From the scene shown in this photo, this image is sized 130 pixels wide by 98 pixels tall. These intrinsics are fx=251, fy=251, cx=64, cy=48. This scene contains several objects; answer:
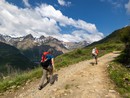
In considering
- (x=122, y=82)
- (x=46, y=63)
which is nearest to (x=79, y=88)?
(x=46, y=63)

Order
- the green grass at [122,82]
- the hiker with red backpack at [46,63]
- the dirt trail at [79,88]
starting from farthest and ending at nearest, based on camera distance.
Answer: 1. the hiker with red backpack at [46,63]
2. the green grass at [122,82]
3. the dirt trail at [79,88]

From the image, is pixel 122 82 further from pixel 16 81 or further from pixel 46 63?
pixel 16 81

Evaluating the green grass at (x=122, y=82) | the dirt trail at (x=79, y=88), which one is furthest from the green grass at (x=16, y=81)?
the green grass at (x=122, y=82)

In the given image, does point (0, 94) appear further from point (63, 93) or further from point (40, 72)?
point (63, 93)

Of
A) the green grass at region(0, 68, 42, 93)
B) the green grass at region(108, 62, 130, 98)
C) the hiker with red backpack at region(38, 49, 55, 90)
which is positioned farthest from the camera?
the green grass at region(0, 68, 42, 93)

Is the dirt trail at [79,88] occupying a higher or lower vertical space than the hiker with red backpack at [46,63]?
lower

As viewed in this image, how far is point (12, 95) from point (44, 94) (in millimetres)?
4446

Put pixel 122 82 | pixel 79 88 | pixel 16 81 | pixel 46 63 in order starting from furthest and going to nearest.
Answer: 1. pixel 16 81
2. pixel 46 63
3. pixel 122 82
4. pixel 79 88

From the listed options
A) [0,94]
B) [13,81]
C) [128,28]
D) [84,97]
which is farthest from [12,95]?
[128,28]

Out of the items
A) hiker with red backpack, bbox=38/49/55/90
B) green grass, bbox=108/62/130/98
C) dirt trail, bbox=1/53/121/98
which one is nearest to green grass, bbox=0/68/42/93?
dirt trail, bbox=1/53/121/98

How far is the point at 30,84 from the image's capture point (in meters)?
22.9

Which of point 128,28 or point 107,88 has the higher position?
point 128,28

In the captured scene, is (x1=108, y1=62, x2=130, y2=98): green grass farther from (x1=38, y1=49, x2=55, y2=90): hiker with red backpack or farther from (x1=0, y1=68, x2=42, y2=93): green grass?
(x1=0, y1=68, x2=42, y2=93): green grass

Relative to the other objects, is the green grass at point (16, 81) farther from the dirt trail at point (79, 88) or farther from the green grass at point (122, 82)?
the green grass at point (122, 82)
